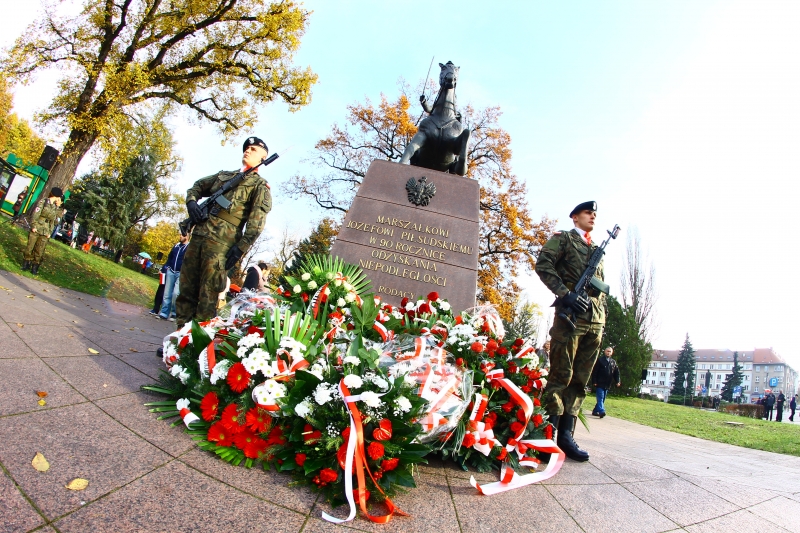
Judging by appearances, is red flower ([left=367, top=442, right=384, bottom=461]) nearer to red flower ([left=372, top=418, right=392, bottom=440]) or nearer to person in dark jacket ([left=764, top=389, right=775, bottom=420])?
red flower ([left=372, top=418, right=392, bottom=440])

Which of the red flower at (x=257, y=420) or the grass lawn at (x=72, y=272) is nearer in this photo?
the red flower at (x=257, y=420)

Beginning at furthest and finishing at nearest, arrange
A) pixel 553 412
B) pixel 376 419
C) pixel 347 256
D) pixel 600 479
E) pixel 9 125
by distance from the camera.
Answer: pixel 9 125 → pixel 347 256 → pixel 553 412 → pixel 600 479 → pixel 376 419

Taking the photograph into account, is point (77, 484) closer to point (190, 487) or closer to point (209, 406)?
point (190, 487)

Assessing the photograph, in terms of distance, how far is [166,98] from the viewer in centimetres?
1472

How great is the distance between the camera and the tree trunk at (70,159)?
39.3 ft

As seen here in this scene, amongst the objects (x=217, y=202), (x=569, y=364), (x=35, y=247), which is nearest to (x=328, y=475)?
(x=569, y=364)

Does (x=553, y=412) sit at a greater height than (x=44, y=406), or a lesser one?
greater

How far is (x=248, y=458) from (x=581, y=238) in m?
3.04

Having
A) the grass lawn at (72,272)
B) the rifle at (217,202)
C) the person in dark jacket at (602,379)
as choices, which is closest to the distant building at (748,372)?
the person in dark jacket at (602,379)

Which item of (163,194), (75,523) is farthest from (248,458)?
(163,194)

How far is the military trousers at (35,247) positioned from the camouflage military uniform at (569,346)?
398 inches

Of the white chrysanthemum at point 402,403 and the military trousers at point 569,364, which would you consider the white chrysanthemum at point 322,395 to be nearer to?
the white chrysanthemum at point 402,403

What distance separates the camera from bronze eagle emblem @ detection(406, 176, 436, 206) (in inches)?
221

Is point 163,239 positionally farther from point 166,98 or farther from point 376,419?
point 376,419
